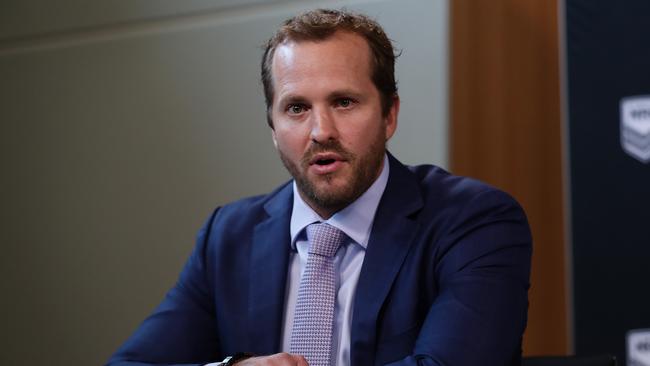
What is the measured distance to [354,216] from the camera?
5.71 feet

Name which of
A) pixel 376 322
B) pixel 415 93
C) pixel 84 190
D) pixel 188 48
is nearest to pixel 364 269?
pixel 376 322

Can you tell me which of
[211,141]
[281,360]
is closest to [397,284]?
[281,360]

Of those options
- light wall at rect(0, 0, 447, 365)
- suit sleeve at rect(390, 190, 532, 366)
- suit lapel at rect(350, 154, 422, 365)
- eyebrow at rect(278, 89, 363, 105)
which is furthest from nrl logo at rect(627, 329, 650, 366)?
light wall at rect(0, 0, 447, 365)

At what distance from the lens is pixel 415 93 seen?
8.64 ft

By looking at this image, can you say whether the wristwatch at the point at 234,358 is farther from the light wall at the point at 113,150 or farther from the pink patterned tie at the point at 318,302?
the light wall at the point at 113,150

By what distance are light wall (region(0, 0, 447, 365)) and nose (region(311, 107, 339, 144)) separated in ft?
3.63

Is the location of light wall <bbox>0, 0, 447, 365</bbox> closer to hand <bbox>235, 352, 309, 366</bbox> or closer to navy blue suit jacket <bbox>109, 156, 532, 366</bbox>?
navy blue suit jacket <bbox>109, 156, 532, 366</bbox>

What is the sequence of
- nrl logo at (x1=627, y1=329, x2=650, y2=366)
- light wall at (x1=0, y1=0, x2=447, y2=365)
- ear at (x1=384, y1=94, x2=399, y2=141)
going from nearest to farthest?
ear at (x1=384, y1=94, x2=399, y2=141)
nrl logo at (x1=627, y1=329, x2=650, y2=366)
light wall at (x1=0, y1=0, x2=447, y2=365)

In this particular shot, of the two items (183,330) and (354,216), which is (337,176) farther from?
(183,330)

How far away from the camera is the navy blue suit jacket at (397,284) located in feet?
5.04

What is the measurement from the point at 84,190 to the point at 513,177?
1525 millimetres

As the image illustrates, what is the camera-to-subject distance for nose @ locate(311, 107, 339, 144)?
65.1 inches

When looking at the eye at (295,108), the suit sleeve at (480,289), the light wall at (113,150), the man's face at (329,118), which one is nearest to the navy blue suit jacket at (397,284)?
the suit sleeve at (480,289)

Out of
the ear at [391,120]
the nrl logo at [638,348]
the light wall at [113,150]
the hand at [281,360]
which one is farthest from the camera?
the light wall at [113,150]
